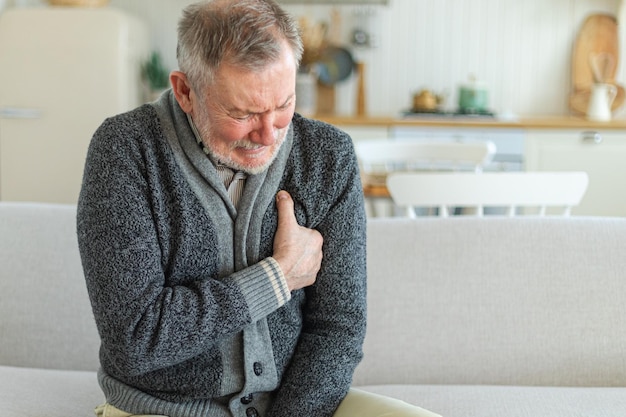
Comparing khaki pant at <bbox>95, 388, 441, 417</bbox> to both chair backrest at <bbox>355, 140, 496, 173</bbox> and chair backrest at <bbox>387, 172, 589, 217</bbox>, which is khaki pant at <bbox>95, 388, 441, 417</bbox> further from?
chair backrest at <bbox>355, 140, 496, 173</bbox>

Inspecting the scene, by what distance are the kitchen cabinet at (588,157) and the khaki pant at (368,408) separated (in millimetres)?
3135

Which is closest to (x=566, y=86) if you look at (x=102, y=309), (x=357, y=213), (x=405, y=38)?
(x=405, y=38)

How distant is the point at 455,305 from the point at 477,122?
8.40ft

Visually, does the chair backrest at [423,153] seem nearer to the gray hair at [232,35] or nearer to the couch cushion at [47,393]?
the couch cushion at [47,393]

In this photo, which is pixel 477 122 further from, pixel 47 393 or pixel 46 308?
pixel 47 393

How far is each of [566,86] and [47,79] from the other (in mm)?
2873

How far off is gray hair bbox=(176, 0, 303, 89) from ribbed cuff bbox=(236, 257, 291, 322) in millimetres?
319

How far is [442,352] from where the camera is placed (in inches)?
80.1

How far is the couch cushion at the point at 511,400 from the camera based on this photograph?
1771 millimetres

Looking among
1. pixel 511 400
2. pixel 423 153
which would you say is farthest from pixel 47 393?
pixel 423 153

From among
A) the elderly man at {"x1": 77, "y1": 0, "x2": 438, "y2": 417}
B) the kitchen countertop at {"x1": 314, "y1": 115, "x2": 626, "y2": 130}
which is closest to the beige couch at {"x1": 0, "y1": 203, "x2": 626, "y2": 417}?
the elderly man at {"x1": 77, "y1": 0, "x2": 438, "y2": 417}

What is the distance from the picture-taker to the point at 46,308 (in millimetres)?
2088

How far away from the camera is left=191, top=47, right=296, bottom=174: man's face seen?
1.37 m

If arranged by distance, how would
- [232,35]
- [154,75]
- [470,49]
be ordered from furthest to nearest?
1. [470,49]
2. [154,75]
3. [232,35]
